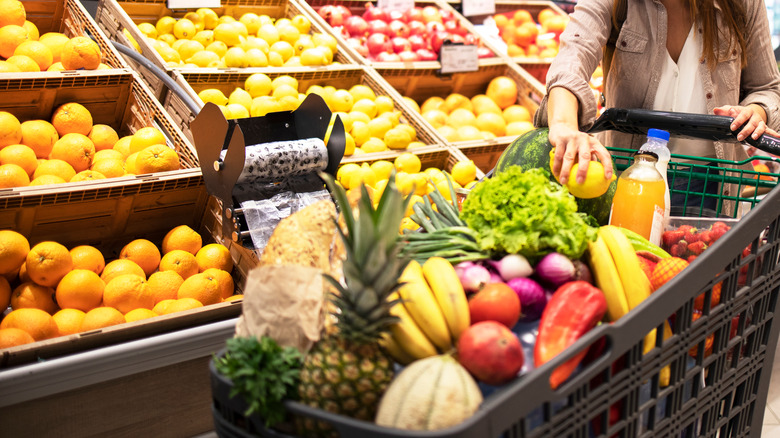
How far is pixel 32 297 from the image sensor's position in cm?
213

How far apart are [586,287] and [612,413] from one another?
0.22 meters

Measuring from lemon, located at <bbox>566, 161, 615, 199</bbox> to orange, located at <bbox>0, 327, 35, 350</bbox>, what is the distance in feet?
5.14

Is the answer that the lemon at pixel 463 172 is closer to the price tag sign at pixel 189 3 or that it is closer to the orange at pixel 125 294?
the price tag sign at pixel 189 3

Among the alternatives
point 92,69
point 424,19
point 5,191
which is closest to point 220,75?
point 92,69

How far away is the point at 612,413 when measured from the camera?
3.64 feet

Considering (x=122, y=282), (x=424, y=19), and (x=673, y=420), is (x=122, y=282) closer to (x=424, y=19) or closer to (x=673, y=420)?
(x=673, y=420)

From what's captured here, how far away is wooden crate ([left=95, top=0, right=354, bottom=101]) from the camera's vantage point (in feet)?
10.4

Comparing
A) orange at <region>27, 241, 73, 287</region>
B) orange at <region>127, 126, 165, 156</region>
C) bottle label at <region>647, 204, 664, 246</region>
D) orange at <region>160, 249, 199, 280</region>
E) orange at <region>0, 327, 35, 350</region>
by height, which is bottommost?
orange at <region>160, 249, 199, 280</region>

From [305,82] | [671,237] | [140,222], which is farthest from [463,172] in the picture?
[671,237]

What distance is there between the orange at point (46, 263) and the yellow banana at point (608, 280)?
175cm

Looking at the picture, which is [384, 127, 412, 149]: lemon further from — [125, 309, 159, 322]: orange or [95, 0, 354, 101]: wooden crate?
[125, 309, 159, 322]: orange

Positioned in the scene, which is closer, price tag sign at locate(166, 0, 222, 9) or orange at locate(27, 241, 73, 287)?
orange at locate(27, 241, 73, 287)

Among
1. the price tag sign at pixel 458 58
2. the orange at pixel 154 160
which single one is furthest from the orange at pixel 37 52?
the price tag sign at pixel 458 58

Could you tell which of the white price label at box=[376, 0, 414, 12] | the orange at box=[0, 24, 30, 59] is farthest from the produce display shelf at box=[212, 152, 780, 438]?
the white price label at box=[376, 0, 414, 12]
